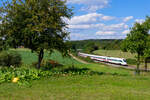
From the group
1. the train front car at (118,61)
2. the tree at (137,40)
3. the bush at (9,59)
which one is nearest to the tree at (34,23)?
the bush at (9,59)

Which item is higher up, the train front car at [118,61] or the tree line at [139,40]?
the tree line at [139,40]

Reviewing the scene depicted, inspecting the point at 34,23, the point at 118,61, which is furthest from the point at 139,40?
the point at 118,61

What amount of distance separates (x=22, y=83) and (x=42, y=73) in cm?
236

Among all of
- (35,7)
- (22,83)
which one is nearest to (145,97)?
(22,83)

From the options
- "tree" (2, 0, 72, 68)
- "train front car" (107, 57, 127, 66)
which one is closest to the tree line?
"tree" (2, 0, 72, 68)

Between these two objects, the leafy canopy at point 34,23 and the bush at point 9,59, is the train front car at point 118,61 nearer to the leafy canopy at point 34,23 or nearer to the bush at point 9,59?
the bush at point 9,59

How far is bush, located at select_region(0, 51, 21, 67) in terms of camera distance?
24.0 m

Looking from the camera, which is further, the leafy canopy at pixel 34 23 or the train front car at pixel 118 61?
the train front car at pixel 118 61

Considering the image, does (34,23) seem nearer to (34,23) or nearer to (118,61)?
(34,23)

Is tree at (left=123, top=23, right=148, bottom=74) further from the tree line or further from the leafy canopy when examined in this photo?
the leafy canopy

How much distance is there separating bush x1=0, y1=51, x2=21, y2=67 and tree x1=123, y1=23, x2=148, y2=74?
14765 mm

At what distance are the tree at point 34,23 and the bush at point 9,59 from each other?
1249 cm

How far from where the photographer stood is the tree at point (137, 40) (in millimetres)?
24219

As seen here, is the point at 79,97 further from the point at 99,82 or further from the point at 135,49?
the point at 135,49
